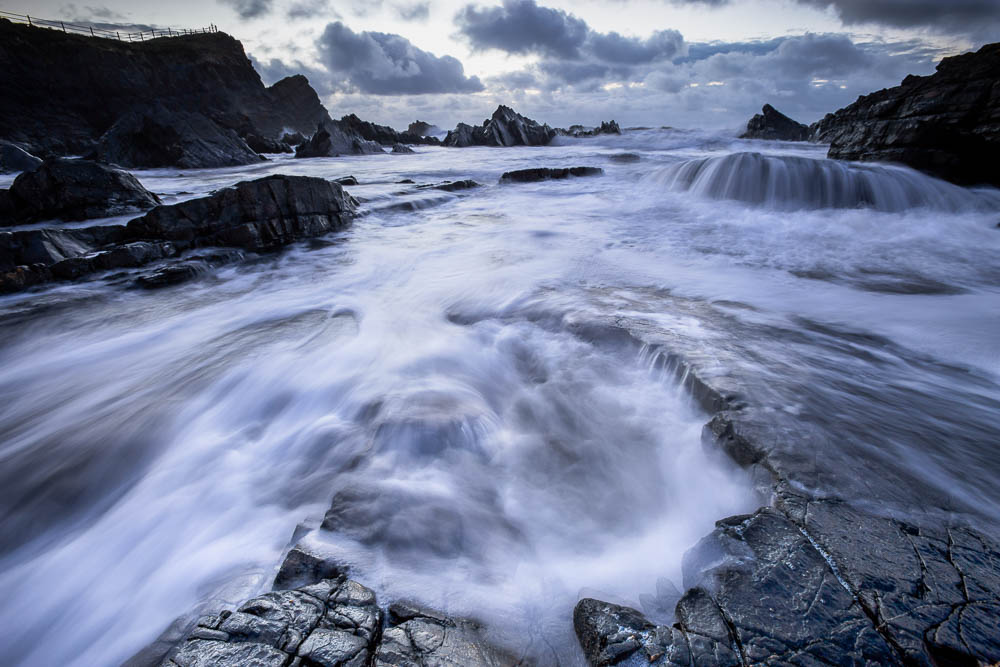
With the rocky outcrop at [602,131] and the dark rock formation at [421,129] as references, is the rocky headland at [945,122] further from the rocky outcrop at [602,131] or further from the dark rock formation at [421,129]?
the dark rock formation at [421,129]

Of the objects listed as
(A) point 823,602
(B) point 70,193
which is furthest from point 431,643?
(B) point 70,193

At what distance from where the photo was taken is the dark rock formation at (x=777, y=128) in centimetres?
3303

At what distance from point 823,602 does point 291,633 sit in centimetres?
180

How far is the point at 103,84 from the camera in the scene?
35969 millimetres

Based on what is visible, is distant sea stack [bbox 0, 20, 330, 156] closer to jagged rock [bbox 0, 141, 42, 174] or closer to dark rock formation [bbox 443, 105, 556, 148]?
jagged rock [bbox 0, 141, 42, 174]

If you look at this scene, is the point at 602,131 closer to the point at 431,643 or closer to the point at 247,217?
the point at 247,217

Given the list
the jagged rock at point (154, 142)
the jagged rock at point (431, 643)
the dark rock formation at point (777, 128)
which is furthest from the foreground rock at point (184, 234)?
the dark rock formation at point (777, 128)

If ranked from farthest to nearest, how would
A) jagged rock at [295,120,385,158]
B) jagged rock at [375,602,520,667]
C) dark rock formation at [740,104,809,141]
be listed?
dark rock formation at [740,104,809,141]
jagged rock at [295,120,385,158]
jagged rock at [375,602,520,667]

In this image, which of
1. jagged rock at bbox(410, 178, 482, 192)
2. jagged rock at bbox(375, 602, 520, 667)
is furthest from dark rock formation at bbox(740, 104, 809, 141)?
jagged rock at bbox(375, 602, 520, 667)

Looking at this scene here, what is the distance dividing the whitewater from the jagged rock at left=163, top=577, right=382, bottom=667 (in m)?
0.25

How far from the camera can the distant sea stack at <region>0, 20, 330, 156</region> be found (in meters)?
30.3

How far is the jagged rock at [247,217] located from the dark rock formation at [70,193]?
7.00 ft

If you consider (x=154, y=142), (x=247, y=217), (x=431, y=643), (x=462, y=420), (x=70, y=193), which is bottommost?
(x=462, y=420)

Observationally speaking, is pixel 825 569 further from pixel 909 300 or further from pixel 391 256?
pixel 391 256
